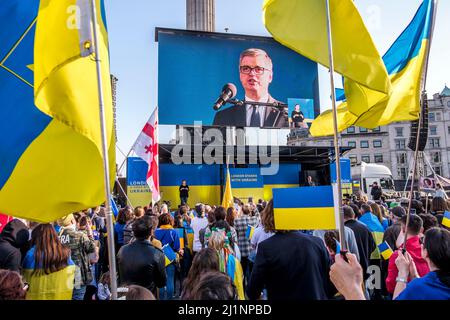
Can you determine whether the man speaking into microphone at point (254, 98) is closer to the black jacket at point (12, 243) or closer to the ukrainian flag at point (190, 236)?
the ukrainian flag at point (190, 236)

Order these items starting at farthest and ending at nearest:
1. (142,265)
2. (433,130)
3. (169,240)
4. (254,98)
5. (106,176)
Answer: (433,130) < (254,98) < (169,240) < (142,265) < (106,176)

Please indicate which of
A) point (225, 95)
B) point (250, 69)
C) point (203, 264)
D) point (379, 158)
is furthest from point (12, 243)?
point (379, 158)

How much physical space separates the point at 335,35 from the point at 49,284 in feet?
11.4

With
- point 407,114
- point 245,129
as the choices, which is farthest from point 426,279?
point 245,129

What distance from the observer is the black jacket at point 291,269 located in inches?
115

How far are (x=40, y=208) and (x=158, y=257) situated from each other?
5.30 feet

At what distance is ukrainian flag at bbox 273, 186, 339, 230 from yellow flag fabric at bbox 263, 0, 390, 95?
102 centimetres

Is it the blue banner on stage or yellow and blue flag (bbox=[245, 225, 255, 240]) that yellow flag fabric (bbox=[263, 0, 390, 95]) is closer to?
yellow and blue flag (bbox=[245, 225, 255, 240])

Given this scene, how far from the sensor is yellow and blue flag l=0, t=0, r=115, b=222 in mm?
2389

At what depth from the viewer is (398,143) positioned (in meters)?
75.2

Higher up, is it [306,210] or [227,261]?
[306,210]

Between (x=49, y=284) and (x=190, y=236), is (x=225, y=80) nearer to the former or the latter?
(x=190, y=236)

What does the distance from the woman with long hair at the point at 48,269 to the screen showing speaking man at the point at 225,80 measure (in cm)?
1881
